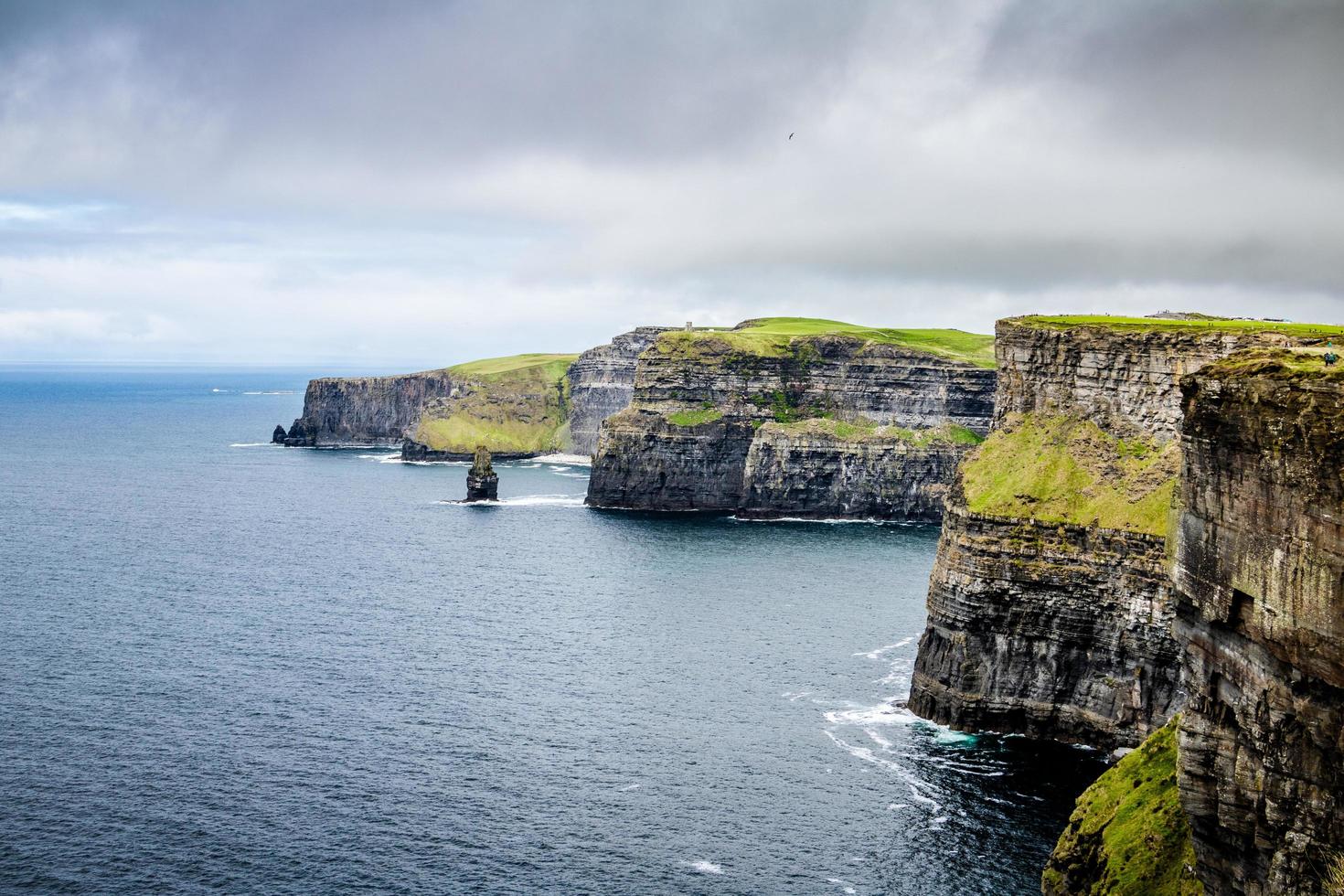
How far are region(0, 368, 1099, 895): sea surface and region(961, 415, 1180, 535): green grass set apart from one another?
18.5 metres

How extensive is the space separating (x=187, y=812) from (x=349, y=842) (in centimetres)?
1168

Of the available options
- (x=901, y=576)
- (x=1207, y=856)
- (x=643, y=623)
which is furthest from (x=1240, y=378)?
(x=901, y=576)

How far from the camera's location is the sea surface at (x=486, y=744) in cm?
7806

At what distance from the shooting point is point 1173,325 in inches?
4284

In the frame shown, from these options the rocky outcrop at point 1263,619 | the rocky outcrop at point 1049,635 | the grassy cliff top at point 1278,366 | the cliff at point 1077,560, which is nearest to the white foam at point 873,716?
the rocky outcrop at point 1049,635

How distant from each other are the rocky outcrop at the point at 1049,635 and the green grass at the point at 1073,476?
1.91 metres

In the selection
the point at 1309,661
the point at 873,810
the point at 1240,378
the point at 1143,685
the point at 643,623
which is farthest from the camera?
the point at 643,623

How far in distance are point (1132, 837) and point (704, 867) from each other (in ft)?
85.7

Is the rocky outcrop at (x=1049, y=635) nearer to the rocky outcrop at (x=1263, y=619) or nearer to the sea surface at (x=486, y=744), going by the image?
the sea surface at (x=486, y=744)

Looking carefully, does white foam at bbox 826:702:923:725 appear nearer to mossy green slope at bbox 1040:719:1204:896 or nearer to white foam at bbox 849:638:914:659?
white foam at bbox 849:638:914:659

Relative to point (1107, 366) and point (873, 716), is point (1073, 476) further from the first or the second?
point (873, 716)

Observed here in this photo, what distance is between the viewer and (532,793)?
89.3m

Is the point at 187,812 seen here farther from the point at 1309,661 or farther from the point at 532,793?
the point at 1309,661

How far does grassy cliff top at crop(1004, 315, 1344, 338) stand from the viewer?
9919 centimetres
